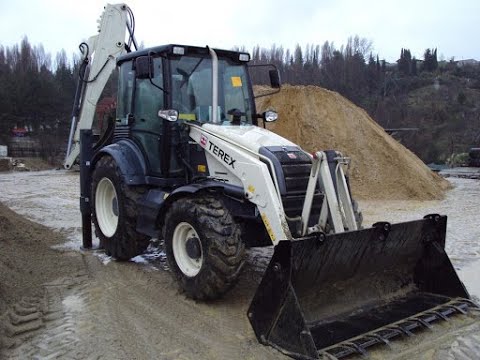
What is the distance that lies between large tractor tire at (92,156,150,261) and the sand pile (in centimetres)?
936

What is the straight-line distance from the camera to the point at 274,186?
198 inches

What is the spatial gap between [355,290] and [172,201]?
6.92 feet

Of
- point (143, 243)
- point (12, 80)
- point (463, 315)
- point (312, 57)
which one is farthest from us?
point (312, 57)

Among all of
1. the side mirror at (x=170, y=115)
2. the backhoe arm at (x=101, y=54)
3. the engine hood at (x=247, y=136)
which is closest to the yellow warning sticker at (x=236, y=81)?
the engine hood at (x=247, y=136)

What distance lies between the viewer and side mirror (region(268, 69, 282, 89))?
6.68m

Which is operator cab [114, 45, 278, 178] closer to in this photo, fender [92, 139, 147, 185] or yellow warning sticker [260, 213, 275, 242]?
fender [92, 139, 147, 185]

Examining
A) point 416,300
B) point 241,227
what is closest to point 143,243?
point 241,227

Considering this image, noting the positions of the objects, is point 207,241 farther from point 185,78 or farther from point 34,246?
point 34,246

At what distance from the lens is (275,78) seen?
673 centimetres

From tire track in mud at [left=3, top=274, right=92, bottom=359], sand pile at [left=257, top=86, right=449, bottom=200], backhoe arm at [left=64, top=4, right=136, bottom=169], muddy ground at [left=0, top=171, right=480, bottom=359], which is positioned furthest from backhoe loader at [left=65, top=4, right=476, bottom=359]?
sand pile at [left=257, top=86, right=449, bottom=200]

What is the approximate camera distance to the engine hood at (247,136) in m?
5.43

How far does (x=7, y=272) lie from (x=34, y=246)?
1.62 meters

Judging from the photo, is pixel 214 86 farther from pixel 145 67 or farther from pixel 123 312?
pixel 123 312

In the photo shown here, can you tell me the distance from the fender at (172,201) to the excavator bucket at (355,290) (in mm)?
961
